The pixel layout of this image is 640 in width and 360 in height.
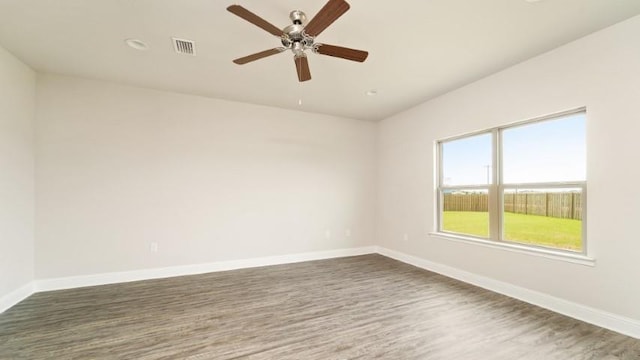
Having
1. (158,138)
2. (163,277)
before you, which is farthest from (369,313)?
(158,138)

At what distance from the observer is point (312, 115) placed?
16.8ft

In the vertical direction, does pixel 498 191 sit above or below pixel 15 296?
above

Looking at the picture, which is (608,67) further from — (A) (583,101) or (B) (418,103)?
(B) (418,103)

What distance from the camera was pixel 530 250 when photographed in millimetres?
3051

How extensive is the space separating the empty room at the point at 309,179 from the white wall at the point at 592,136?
0.06ft

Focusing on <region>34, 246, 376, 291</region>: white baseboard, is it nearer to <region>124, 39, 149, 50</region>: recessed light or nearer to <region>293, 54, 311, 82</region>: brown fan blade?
<region>124, 39, 149, 50</region>: recessed light

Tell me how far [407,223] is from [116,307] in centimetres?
436

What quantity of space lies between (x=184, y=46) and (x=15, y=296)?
337 centimetres

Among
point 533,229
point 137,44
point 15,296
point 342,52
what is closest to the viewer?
point 342,52

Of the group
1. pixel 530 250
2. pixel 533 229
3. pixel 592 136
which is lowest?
pixel 530 250

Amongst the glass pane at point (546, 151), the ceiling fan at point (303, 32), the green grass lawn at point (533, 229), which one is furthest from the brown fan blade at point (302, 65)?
the green grass lawn at point (533, 229)

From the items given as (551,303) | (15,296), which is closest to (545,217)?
(551,303)

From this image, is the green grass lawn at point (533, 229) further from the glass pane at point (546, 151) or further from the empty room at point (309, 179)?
the glass pane at point (546, 151)

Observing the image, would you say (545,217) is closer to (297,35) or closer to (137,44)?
(297,35)
